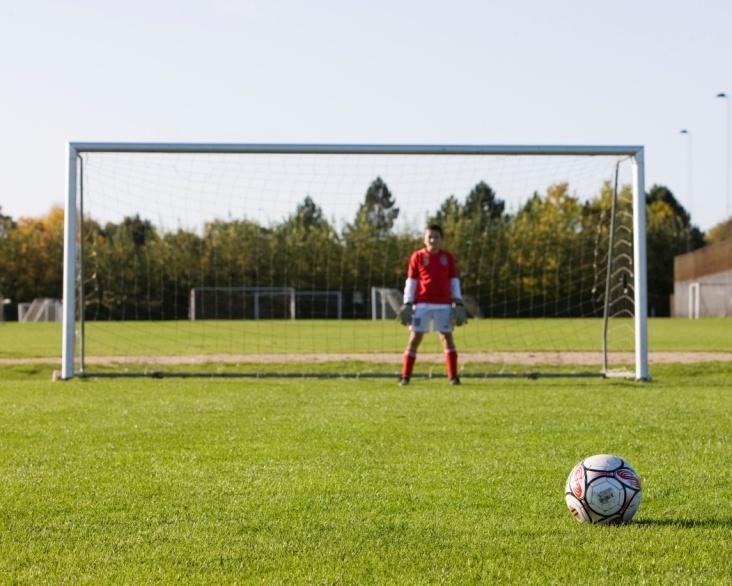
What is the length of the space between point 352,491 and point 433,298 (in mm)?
8078

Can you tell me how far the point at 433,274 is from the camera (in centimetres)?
1397

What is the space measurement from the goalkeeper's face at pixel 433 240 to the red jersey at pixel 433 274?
0.09 metres

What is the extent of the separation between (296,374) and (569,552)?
1091 centimetres

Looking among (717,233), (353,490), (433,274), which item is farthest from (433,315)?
(717,233)

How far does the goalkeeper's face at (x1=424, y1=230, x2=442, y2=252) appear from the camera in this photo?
1373 cm

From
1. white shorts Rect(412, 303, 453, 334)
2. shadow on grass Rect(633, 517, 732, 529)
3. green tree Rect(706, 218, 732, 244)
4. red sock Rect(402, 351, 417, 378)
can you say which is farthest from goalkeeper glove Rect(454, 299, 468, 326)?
green tree Rect(706, 218, 732, 244)

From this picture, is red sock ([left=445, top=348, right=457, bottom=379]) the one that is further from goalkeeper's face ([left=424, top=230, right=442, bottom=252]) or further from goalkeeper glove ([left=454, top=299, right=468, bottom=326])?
goalkeeper's face ([left=424, top=230, right=442, bottom=252])

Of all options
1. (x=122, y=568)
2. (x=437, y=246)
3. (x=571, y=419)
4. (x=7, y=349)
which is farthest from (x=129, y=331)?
(x=122, y=568)

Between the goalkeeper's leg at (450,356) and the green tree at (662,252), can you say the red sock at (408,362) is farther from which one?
the green tree at (662,252)

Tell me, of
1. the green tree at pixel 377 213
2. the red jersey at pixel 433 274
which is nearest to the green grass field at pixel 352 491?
the red jersey at pixel 433 274

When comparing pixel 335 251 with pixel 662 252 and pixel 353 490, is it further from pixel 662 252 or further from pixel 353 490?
pixel 662 252

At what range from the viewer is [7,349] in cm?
2381

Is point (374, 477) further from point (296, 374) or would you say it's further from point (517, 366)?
point (517, 366)

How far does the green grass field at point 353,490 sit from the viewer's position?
434 centimetres
